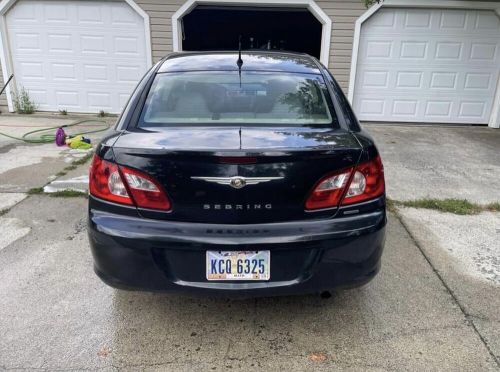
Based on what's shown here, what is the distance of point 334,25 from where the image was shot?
869cm

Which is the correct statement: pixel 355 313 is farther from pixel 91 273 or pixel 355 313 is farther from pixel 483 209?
pixel 483 209

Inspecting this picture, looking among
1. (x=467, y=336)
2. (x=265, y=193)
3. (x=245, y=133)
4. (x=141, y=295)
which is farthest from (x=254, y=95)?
(x=467, y=336)

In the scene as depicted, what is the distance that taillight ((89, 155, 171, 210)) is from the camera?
A: 2170mm

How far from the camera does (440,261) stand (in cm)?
339

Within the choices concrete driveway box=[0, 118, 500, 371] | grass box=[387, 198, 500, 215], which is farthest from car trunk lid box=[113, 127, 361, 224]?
grass box=[387, 198, 500, 215]

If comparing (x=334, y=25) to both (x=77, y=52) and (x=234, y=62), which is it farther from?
(x=234, y=62)

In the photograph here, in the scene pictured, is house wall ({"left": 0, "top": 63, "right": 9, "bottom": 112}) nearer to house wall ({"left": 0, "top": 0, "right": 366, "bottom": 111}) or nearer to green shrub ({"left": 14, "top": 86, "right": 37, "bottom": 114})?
green shrub ({"left": 14, "top": 86, "right": 37, "bottom": 114})

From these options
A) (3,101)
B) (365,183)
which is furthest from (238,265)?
(3,101)

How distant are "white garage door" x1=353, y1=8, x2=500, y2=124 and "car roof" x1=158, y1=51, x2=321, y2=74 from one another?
244 inches

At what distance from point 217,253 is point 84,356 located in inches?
37.8

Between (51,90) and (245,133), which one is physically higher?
(245,133)

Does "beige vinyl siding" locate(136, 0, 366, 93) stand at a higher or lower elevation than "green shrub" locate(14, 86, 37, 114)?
higher

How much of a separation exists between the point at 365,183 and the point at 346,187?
126mm

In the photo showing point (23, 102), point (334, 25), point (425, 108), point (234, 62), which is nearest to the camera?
point (234, 62)
